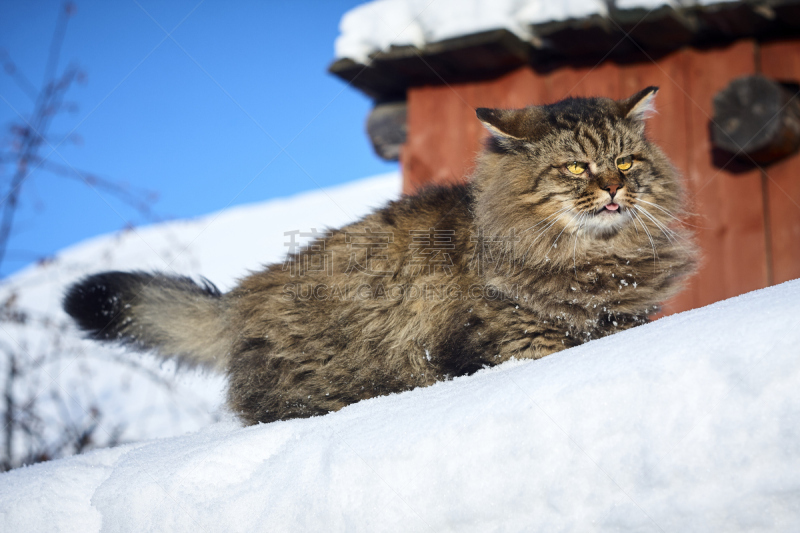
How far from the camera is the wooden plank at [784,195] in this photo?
12.9ft

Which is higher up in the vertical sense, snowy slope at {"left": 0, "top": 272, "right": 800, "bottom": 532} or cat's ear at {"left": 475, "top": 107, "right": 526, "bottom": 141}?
cat's ear at {"left": 475, "top": 107, "right": 526, "bottom": 141}

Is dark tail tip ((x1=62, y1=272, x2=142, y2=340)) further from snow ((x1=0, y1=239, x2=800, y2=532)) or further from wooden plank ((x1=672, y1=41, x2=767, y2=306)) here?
wooden plank ((x1=672, y1=41, x2=767, y2=306))

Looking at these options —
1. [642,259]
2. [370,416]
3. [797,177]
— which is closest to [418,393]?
[370,416]

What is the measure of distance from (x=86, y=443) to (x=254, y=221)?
66.2 feet

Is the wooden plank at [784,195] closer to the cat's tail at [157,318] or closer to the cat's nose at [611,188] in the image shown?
the cat's nose at [611,188]

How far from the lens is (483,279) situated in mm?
2168

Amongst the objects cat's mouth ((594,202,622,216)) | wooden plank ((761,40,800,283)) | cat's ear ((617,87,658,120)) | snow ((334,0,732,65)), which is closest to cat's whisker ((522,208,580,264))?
cat's mouth ((594,202,622,216))

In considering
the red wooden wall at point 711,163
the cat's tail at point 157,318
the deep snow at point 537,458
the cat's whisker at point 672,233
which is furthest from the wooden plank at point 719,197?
the cat's tail at point 157,318

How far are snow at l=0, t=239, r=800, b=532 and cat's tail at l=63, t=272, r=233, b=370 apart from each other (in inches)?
35.6

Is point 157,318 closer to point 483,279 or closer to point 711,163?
point 483,279

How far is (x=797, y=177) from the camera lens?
12.9 ft

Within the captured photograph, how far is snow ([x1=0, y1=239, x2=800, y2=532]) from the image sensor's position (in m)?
1.00

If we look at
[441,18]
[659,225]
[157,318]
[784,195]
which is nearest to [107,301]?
[157,318]

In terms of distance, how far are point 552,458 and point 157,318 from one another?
193 cm
